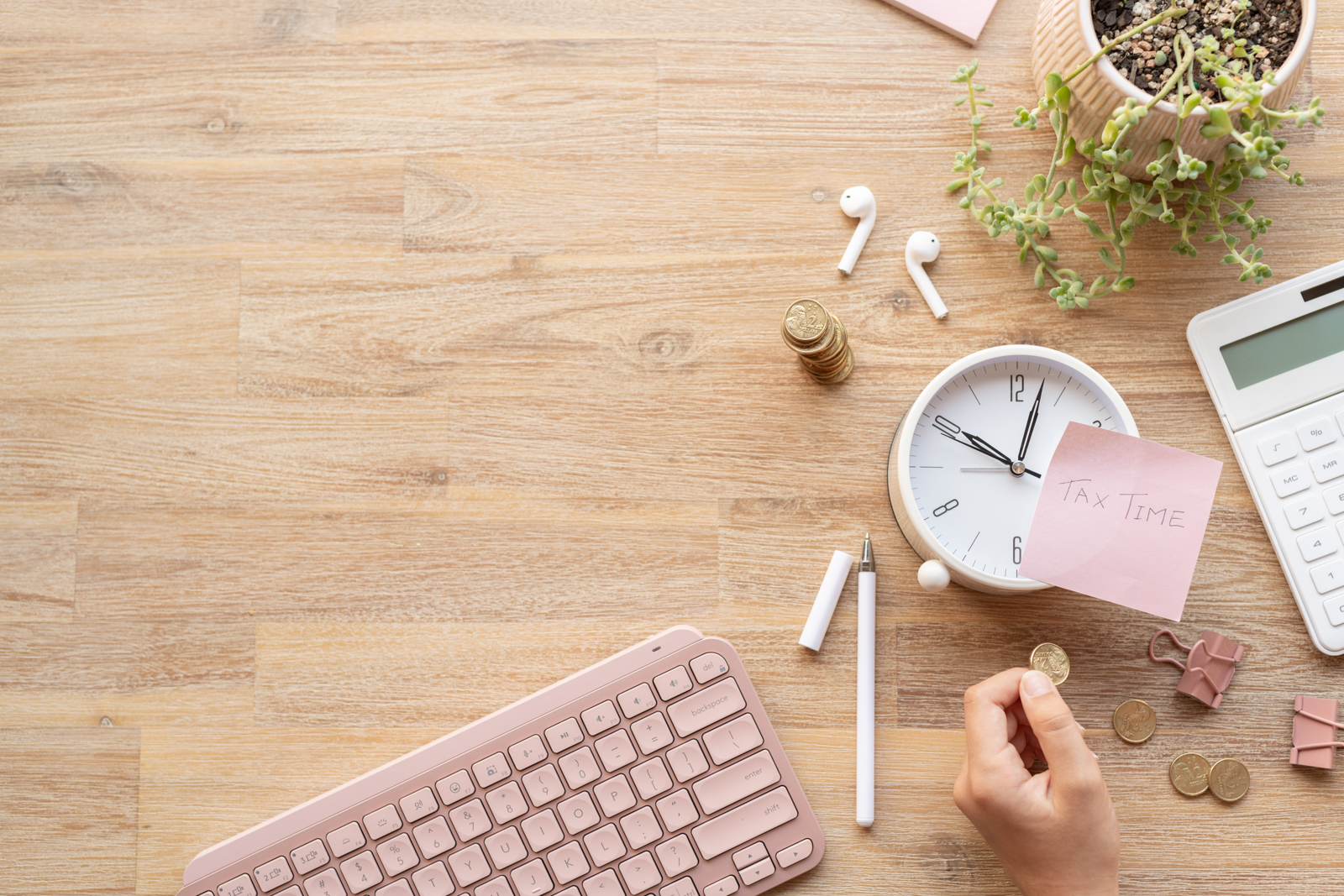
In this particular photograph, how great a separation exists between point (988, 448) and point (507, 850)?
1.92 ft

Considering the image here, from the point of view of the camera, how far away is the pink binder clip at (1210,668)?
0.90 m

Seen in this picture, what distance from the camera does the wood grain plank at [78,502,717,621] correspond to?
3.06ft

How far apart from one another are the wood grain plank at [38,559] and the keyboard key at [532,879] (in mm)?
530

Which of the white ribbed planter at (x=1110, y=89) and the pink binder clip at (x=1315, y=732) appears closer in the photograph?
the white ribbed planter at (x=1110, y=89)

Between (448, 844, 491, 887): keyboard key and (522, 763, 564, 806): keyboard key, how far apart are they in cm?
7

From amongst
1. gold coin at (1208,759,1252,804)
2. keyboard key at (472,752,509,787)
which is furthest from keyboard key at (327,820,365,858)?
gold coin at (1208,759,1252,804)

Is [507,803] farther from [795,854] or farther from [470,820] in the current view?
[795,854]

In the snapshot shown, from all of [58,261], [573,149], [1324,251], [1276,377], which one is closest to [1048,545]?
[1276,377]

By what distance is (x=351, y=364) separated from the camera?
3.14 ft

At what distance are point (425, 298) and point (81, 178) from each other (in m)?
0.39

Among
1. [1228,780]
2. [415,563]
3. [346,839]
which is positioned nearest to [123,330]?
[415,563]

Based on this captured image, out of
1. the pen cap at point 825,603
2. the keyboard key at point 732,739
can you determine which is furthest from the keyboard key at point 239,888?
the pen cap at point 825,603

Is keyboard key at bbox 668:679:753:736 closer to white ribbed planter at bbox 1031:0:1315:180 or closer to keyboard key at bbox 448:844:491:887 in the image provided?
keyboard key at bbox 448:844:491:887

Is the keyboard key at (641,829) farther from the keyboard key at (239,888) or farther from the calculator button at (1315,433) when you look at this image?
the calculator button at (1315,433)
